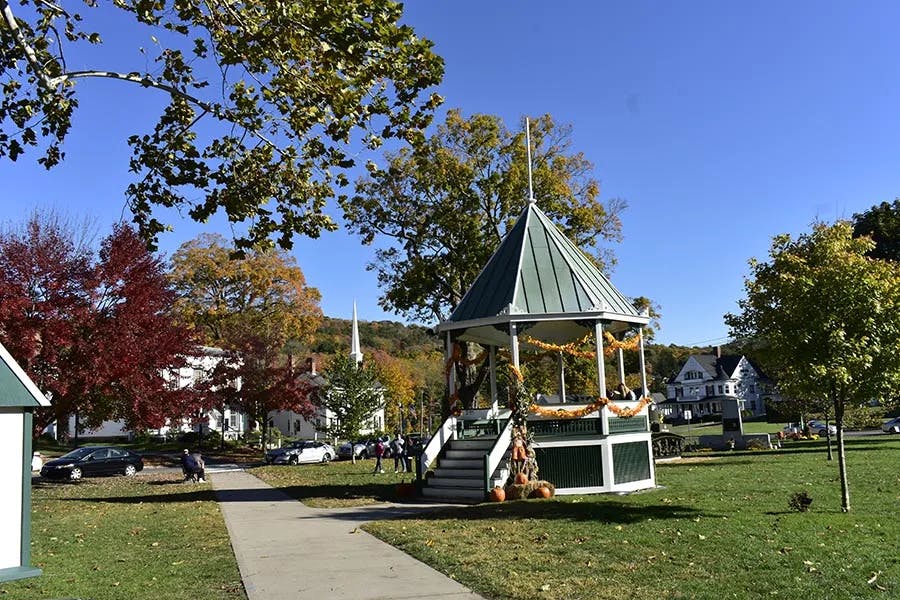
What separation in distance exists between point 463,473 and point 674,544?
8.15 meters

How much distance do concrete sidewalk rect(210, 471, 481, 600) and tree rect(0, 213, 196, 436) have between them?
27.6 ft

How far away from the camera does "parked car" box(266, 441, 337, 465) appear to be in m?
37.6

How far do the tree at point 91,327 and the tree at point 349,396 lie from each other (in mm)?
14735

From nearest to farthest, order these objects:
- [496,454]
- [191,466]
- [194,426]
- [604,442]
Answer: [496,454], [604,442], [191,466], [194,426]

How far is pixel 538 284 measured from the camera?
743 inches

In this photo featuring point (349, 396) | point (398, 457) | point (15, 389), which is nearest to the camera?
point (15, 389)

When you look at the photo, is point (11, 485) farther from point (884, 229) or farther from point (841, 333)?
point (884, 229)

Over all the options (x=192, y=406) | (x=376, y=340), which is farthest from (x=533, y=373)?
(x=376, y=340)

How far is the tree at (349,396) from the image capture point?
3962cm

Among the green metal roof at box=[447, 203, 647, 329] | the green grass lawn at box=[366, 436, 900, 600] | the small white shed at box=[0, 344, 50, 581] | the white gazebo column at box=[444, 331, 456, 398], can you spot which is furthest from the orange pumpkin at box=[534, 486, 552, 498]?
the small white shed at box=[0, 344, 50, 581]

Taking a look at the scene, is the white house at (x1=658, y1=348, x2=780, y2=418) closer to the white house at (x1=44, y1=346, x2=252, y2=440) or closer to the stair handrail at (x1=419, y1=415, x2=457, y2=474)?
the white house at (x1=44, y1=346, x2=252, y2=440)

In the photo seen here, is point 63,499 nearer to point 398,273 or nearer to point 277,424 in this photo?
point 398,273

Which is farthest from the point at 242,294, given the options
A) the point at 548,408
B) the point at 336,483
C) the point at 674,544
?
the point at 674,544

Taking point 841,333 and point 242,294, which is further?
point 242,294
